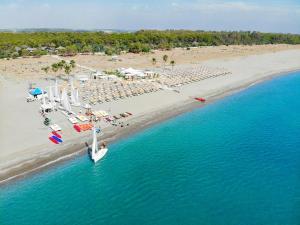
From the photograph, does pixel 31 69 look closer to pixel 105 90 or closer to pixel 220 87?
pixel 105 90

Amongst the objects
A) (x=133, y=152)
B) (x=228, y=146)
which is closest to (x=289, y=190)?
(x=228, y=146)

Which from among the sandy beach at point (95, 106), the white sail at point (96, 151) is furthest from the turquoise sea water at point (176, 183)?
the sandy beach at point (95, 106)

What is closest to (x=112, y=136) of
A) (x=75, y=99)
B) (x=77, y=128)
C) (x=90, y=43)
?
(x=77, y=128)

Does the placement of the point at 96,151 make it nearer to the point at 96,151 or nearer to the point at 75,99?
the point at 96,151

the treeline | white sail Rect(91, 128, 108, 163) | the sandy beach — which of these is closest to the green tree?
the treeline

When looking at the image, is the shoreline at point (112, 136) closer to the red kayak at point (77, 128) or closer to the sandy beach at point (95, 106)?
the sandy beach at point (95, 106)

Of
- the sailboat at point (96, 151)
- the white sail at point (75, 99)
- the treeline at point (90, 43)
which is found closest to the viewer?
the sailboat at point (96, 151)

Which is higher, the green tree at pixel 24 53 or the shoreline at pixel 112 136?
the green tree at pixel 24 53

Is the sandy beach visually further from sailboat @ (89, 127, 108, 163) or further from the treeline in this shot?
the treeline
